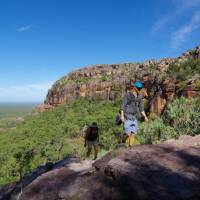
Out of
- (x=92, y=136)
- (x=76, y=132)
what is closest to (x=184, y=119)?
(x=92, y=136)

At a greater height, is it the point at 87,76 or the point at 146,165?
the point at 87,76

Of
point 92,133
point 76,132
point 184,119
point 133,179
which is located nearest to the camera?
point 133,179

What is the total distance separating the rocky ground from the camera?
6.32m

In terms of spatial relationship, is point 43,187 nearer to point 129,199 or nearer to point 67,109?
point 129,199

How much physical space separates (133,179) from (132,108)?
9.38 feet

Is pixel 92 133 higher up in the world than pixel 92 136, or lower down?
higher up

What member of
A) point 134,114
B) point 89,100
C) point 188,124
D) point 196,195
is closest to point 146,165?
point 196,195

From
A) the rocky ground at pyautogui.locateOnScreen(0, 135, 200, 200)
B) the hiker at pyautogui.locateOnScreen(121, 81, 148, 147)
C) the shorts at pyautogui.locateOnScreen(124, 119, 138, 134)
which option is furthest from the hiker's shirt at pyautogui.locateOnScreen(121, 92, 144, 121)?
the rocky ground at pyautogui.locateOnScreen(0, 135, 200, 200)

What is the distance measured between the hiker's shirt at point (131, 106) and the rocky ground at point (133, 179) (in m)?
1.04

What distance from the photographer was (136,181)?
659cm

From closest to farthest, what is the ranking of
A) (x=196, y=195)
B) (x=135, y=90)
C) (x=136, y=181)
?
(x=196, y=195) → (x=136, y=181) → (x=135, y=90)

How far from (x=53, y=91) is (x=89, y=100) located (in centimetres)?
2554

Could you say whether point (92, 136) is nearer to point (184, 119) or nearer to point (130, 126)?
point (130, 126)

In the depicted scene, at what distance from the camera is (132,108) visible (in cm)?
915
